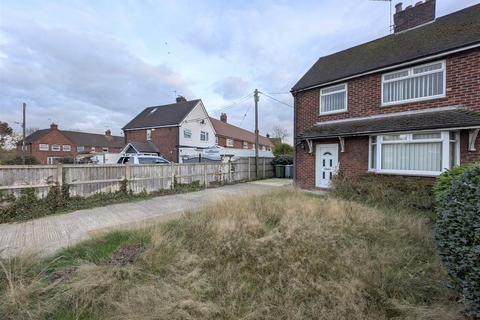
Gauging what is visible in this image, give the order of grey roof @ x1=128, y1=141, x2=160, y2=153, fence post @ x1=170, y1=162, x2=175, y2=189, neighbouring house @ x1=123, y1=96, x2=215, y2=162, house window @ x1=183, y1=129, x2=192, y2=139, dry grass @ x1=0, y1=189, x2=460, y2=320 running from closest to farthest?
dry grass @ x1=0, y1=189, x2=460, y2=320 < fence post @ x1=170, y1=162, x2=175, y2=189 < grey roof @ x1=128, y1=141, x2=160, y2=153 < neighbouring house @ x1=123, y1=96, x2=215, y2=162 < house window @ x1=183, y1=129, x2=192, y2=139

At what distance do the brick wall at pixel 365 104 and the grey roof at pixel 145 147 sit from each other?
781 inches

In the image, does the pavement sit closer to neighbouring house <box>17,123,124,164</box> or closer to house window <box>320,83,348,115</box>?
house window <box>320,83,348,115</box>

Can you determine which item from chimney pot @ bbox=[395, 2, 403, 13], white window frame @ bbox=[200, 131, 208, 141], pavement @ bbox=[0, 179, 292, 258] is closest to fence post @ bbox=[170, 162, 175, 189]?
pavement @ bbox=[0, 179, 292, 258]

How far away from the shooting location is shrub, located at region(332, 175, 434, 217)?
7.71 m

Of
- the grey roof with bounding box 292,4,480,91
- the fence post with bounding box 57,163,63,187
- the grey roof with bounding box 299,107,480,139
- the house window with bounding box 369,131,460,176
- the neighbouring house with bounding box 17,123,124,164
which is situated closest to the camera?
the grey roof with bounding box 299,107,480,139

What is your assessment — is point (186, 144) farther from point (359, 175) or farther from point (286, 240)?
point (286, 240)

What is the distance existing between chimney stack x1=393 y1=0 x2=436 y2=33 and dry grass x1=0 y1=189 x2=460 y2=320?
37.7 feet

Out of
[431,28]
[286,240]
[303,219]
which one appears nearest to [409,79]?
[431,28]

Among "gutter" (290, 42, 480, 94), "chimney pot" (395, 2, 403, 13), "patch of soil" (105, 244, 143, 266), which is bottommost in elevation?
"patch of soil" (105, 244, 143, 266)

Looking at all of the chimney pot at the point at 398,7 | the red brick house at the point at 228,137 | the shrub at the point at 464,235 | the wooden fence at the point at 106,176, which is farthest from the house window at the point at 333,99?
the red brick house at the point at 228,137

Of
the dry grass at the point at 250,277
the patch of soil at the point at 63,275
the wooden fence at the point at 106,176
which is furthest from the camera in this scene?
the wooden fence at the point at 106,176

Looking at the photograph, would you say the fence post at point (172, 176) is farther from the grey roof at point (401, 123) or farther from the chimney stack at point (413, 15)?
the chimney stack at point (413, 15)

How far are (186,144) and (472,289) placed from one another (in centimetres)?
3008

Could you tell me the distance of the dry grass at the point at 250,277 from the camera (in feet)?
10.1
